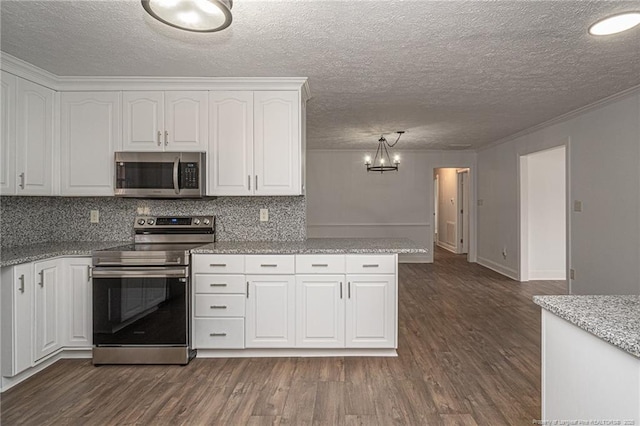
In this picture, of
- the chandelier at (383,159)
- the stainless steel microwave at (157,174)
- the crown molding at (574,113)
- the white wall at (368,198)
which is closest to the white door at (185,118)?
the stainless steel microwave at (157,174)

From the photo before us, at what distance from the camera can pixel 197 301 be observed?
118 inches

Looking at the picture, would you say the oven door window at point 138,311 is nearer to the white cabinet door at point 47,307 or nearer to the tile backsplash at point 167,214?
the white cabinet door at point 47,307

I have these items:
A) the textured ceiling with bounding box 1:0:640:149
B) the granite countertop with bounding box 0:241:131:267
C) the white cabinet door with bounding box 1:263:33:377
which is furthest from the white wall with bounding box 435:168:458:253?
the white cabinet door with bounding box 1:263:33:377

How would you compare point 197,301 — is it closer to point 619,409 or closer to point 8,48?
point 8,48

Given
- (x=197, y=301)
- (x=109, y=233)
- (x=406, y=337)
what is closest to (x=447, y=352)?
(x=406, y=337)

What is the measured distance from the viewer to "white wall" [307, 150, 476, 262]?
7832mm

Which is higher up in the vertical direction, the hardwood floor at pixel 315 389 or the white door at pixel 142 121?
the white door at pixel 142 121

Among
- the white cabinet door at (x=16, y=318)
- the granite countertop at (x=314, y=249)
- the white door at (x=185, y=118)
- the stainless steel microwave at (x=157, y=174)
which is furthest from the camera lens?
the white door at (x=185, y=118)

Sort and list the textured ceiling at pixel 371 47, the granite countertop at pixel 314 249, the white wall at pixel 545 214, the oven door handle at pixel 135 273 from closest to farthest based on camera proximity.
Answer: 1. the textured ceiling at pixel 371 47
2. the oven door handle at pixel 135 273
3. the granite countertop at pixel 314 249
4. the white wall at pixel 545 214

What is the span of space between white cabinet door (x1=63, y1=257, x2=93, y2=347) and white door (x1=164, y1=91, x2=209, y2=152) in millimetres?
1178

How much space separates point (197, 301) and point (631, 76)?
410 centimetres

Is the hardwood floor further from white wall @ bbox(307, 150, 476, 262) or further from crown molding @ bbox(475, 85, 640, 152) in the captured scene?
white wall @ bbox(307, 150, 476, 262)

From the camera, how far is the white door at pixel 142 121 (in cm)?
326

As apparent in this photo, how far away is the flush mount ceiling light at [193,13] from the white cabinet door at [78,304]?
202 cm
